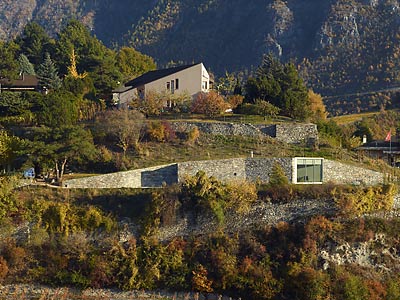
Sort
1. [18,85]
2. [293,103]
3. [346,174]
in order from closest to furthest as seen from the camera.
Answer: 1. [346,174]
2. [293,103]
3. [18,85]

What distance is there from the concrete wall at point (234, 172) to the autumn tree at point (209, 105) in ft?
24.9

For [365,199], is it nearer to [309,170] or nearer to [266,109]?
[309,170]

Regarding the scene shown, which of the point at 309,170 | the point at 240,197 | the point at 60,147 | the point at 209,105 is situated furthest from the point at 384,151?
the point at 60,147

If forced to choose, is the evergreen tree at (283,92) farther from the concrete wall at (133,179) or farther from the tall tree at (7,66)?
the tall tree at (7,66)

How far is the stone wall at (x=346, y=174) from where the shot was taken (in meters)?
28.3

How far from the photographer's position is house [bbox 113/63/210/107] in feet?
124

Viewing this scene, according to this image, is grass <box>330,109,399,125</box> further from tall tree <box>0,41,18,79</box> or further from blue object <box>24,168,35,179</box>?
blue object <box>24,168,35,179</box>

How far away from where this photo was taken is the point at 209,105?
116ft

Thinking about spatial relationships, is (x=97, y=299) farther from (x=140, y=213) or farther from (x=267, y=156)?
(x=267, y=156)

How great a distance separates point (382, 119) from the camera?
224 ft

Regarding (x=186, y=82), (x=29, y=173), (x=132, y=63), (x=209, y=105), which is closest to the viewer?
(x=29, y=173)

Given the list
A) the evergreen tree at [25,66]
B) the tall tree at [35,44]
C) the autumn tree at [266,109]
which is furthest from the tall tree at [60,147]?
the tall tree at [35,44]

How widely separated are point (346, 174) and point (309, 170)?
6.13 feet

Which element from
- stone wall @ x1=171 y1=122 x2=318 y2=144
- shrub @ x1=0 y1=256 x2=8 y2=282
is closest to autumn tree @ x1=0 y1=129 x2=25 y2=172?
shrub @ x1=0 y1=256 x2=8 y2=282
